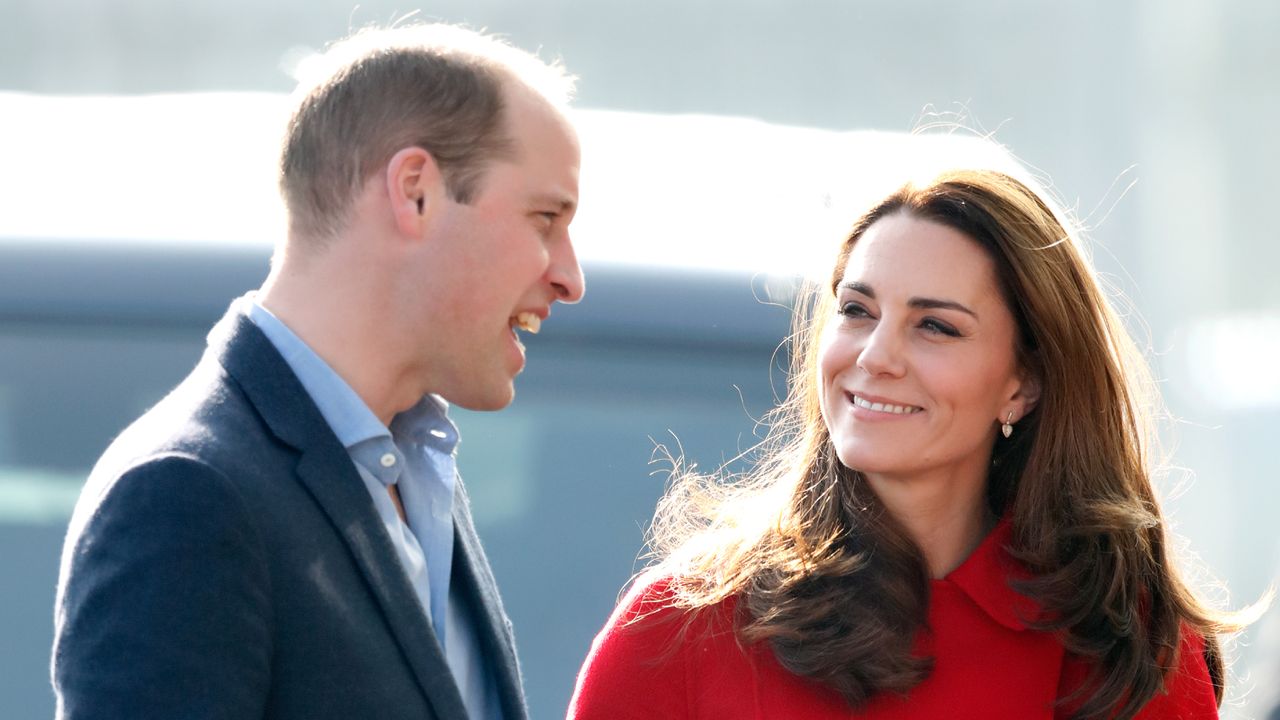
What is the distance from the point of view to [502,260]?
6.18 feet

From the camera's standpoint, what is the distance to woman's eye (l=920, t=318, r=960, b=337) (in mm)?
2402

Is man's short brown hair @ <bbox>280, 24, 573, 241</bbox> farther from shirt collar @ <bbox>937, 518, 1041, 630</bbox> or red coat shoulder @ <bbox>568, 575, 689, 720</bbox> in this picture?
shirt collar @ <bbox>937, 518, 1041, 630</bbox>

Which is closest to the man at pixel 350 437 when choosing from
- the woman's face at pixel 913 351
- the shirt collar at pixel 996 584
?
the woman's face at pixel 913 351

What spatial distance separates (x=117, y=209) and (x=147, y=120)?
16.6 inches

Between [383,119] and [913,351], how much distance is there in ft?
2.93

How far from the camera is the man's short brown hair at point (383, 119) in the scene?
1826 mm

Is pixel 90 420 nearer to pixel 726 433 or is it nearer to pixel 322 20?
pixel 726 433

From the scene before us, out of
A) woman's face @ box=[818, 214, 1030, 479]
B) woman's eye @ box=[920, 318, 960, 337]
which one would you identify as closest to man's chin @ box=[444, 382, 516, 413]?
woman's face @ box=[818, 214, 1030, 479]

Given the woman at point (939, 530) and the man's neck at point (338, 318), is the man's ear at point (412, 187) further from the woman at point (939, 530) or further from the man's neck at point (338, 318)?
the woman at point (939, 530)

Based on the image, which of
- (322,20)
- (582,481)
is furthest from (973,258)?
(322,20)

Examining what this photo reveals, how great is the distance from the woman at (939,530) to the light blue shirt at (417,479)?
0.36m

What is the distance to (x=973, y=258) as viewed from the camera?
244 centimetres

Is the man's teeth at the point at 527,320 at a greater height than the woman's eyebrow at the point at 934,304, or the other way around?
the woman's eyebrow at the point at 934,304

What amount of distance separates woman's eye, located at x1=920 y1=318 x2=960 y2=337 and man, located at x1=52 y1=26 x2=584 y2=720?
0.63 meters
